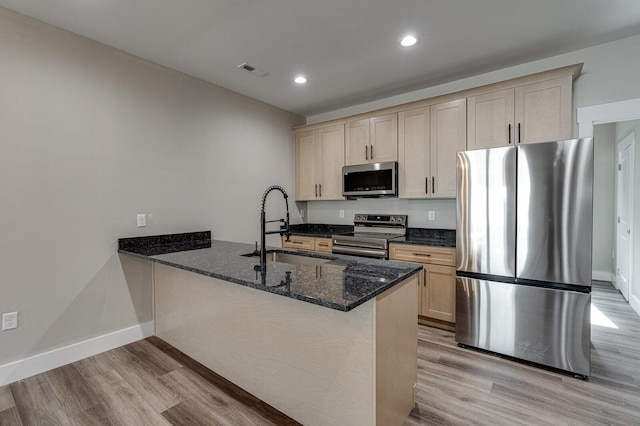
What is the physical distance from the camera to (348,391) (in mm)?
1524

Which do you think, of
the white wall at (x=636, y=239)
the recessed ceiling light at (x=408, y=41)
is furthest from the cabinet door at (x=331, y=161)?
the white wall at (x=636, y=239)

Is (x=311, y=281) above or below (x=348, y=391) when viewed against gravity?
above

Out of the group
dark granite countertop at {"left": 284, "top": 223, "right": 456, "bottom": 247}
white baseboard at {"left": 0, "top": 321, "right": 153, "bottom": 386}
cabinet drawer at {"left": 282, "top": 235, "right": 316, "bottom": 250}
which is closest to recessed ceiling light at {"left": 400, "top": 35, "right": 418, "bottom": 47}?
dark granite countertop at {"left": 284, "top": 223, "right": 456, "bottom": 247}

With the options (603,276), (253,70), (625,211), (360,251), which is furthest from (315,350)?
(603,276)

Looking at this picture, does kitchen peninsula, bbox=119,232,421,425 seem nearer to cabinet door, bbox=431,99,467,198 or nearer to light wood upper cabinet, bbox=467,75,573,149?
cabinet door, bbox=431,99,467,198

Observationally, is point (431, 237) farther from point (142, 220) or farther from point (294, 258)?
point (142, 220)

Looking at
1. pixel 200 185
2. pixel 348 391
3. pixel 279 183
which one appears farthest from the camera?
pixel 279 183

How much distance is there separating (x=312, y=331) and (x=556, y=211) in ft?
6.67

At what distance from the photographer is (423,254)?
315 cm

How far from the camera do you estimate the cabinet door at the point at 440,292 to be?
2.99 metres

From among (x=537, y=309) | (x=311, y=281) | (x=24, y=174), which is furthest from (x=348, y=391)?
(x=24, y=174)

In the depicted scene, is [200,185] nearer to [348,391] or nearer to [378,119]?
[378,119]

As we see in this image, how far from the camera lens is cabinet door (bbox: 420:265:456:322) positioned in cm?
299

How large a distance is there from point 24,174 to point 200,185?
4.66 ft
